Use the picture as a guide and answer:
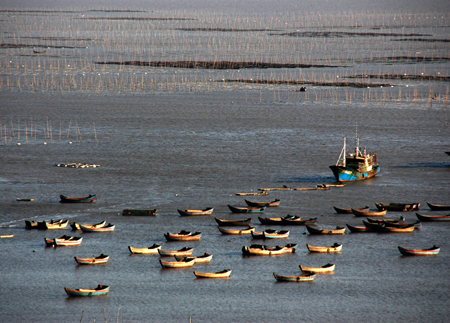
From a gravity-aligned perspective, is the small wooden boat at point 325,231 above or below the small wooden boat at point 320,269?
above

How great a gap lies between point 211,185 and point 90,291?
26.5 metres

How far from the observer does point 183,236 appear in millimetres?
47656

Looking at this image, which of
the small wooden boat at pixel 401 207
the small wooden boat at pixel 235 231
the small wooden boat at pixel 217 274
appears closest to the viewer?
the small wooden boat at pixel 217 274

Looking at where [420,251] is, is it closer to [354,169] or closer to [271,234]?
[271,234]

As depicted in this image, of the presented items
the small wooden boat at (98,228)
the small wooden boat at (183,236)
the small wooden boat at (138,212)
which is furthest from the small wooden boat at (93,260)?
the small wooden boat at (138,212)

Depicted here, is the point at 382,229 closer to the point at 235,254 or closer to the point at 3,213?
the point at 235,254

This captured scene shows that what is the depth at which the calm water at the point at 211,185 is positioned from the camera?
38969 mm

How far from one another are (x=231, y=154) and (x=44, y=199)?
2665cm

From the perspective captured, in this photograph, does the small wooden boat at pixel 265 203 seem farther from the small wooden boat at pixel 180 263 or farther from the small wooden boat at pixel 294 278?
the small wooden boat at pixel 294 278

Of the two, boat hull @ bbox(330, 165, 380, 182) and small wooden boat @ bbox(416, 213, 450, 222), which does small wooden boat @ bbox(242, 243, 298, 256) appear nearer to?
small wooden boat @ bbox(416, 213, 450, 222)

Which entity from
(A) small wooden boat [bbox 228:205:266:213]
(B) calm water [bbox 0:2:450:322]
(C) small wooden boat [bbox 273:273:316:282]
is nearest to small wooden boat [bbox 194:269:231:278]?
(B) calm water [bbox 0:2:450:322]

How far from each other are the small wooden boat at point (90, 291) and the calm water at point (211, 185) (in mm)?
382

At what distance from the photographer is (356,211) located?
54188 millimetres

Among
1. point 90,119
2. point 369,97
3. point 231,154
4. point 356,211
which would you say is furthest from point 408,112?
point 356,211
